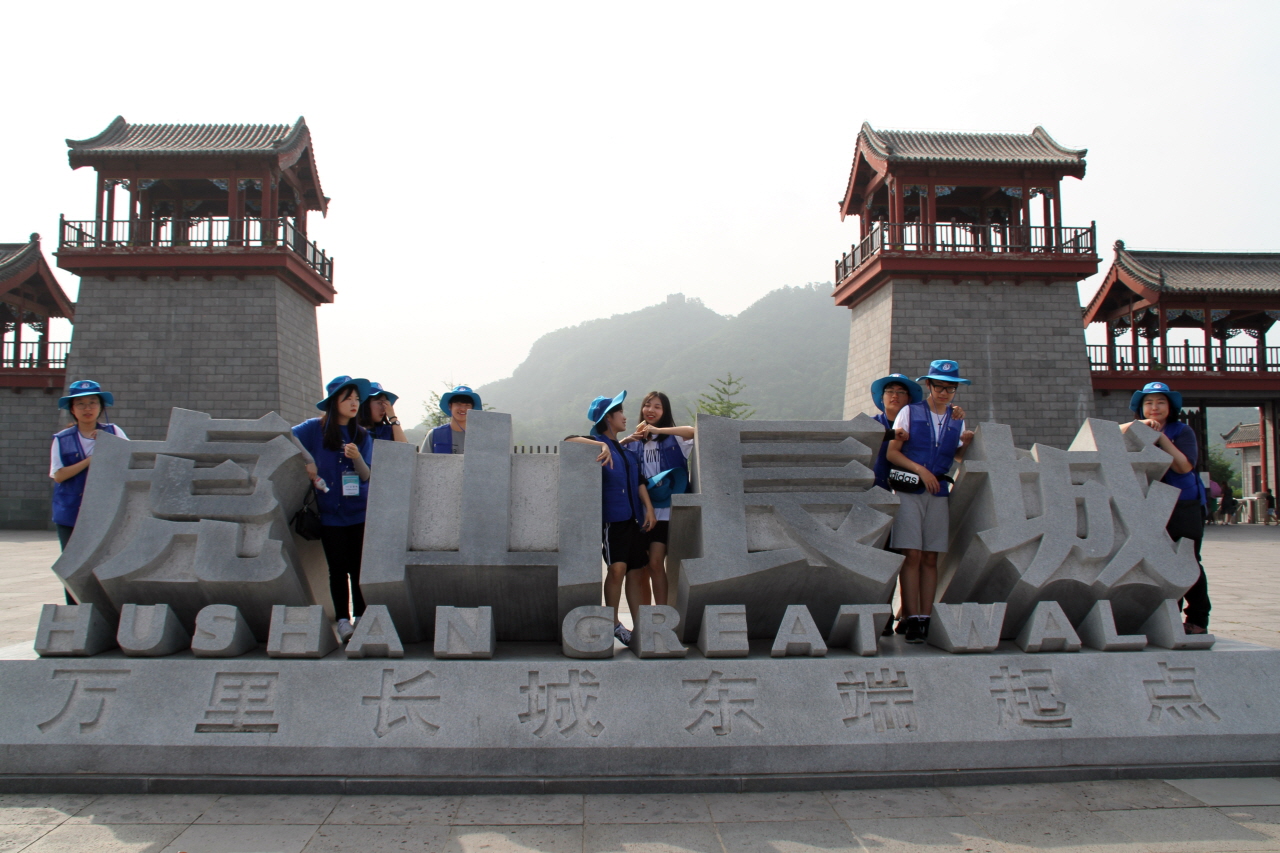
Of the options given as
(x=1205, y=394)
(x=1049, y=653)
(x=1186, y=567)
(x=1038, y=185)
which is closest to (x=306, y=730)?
(x=1049, y=653)

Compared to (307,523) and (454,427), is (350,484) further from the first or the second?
(454,427)

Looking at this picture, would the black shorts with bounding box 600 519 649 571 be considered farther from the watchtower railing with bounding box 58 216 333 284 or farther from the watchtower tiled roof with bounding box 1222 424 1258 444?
the watchtower tiled roof with bounding box 1222 424 1258 444

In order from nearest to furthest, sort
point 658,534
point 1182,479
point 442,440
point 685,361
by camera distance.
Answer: point 658,534
point 1182,479
point 442,440
point 685,361

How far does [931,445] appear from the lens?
Result: 331 cm

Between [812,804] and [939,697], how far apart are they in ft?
2.07

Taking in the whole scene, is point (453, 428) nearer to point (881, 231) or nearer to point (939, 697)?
point (939, 697)

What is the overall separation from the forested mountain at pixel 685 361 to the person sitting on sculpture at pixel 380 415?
1855 inches

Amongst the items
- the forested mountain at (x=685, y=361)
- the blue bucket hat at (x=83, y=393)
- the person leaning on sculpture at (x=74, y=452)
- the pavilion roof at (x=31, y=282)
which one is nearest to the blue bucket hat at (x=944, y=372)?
the person leaning on sculpture at (x=74, y=452)

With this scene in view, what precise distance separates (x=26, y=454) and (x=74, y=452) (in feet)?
45.6

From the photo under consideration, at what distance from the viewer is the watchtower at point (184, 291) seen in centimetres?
1264

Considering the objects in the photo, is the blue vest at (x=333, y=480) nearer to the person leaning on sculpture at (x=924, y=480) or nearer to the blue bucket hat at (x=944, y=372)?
the person leaning on sculpture at (x=924, y=480)

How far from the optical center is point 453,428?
374cm

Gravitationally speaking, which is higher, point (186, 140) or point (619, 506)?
point (186, 140)

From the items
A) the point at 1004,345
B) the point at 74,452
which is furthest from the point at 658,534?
the point at 1004,345
